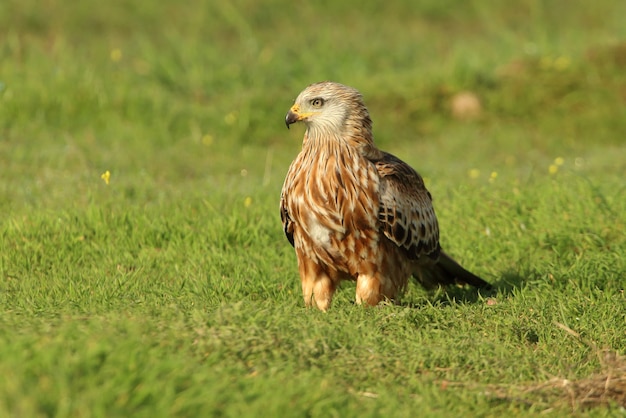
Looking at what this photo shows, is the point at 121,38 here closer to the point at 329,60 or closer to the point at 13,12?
the point at 13,12

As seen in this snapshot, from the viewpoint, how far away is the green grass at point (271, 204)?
4.98 m

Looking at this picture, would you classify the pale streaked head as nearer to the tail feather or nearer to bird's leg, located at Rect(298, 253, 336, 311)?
bird's leg, located at Rect(298, 253, 336, 311)

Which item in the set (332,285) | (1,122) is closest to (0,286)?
(332,285)

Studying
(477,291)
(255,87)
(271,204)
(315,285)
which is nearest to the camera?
(315,285)

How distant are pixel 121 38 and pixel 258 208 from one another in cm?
754

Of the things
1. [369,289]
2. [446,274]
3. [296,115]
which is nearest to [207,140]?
[446,274]

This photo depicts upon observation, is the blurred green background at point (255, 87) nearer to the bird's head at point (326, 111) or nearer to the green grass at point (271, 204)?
the green grass at point (271, 204)

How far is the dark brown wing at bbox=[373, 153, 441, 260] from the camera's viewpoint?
6.73 metres

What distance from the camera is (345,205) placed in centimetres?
658

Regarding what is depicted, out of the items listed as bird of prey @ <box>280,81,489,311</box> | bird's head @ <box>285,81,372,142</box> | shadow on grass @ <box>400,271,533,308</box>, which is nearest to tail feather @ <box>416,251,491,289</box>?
shadow on grass @ <box>400,271,533,308</box>

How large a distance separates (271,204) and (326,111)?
2488mm

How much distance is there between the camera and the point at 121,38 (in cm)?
1556

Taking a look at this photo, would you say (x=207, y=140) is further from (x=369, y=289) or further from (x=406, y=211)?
(x=369, y=289)

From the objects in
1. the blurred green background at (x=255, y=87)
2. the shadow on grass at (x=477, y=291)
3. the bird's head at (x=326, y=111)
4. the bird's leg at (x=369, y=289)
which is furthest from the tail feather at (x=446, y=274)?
the blurred green background at (x=255, y=87)
